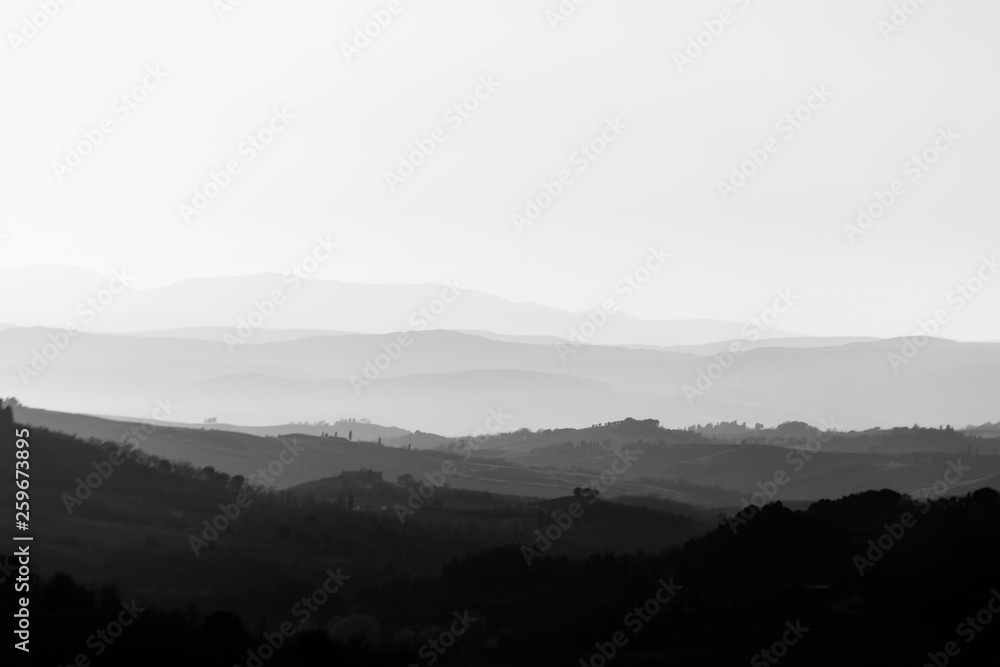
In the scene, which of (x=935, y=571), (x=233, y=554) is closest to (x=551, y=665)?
(x=935, y=571)

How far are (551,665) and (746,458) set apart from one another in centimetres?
8016

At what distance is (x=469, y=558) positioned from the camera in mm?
53781

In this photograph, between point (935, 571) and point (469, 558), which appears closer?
point (935, 571)

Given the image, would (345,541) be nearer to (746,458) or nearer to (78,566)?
(78,566)

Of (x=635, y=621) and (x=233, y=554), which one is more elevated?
(x=233, y=554)

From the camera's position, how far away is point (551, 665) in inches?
1571

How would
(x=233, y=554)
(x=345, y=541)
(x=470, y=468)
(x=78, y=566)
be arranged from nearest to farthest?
1. (x=78, y=566)
2. (x=233, y=554)
3. (x=345, y=541)
4. (x=470, y=468)

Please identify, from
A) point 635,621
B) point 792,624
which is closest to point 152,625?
point 635,621

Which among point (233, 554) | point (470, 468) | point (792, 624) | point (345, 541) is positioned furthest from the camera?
point (470, 468)

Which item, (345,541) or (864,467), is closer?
(345,541)

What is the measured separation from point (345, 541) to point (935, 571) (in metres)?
25.0

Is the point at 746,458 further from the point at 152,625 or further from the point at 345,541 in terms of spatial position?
the point at 152,625

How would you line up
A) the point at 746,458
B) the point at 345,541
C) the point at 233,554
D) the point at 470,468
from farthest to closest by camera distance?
the point at 746,458 → the point at 470,468 → the point at 345,541 → the point at 233,554

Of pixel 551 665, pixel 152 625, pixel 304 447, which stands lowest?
pixel 551 665
